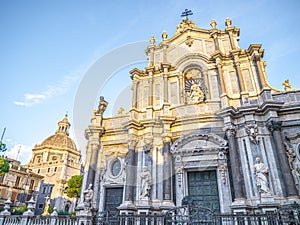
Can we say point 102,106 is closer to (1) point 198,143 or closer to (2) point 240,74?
(1) point 198,143

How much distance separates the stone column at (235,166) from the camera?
33.3 ft

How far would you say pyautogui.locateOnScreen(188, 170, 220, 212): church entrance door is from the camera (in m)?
11.0

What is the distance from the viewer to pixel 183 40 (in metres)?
16.5

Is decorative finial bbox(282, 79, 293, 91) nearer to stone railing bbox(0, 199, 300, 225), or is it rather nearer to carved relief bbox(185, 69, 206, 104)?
carved relief bbox(185, 69, 206, 104)

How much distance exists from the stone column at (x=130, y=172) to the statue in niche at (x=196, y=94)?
15.2ft

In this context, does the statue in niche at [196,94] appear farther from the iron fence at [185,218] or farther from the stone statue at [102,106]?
the iron fence at [185,218]

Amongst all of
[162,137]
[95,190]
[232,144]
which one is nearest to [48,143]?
[95,190]

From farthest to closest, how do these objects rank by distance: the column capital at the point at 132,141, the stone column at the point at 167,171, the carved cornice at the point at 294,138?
the column capital at the point at 132,141 → the stone column at the point at 167,171 → the carved cornice at the point at 294,138

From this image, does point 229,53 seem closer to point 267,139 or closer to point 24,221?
point 267,139

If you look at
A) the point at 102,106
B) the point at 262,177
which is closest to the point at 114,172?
the point at 102,106

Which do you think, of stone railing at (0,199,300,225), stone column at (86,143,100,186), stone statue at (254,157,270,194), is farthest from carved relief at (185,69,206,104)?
stone railing at (0,199,300,225)

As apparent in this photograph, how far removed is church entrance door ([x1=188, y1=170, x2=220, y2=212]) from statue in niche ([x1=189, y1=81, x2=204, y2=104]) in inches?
178

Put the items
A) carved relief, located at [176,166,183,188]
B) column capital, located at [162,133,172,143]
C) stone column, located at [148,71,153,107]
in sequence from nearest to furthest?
carved relief, located at [176,166,183,188] → column capital, located at [162,133,172,143] → stone column, located at [148,71,153,107]

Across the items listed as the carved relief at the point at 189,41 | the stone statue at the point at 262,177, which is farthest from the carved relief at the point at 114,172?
the carved relief at the point at 189,41
